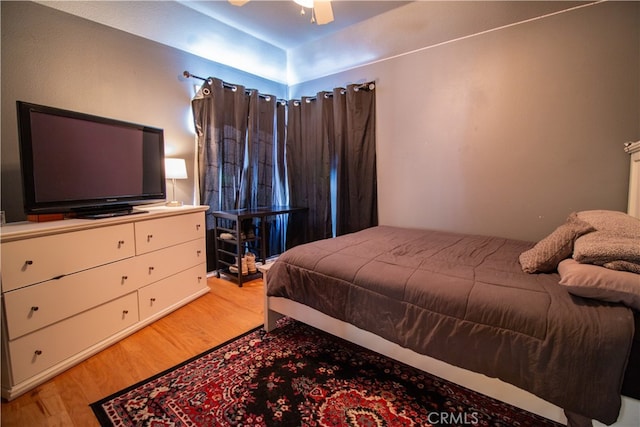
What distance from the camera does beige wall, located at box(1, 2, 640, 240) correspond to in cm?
206

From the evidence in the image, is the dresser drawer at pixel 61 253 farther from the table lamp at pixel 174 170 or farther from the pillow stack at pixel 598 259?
the pillow stack at pixel 598 259

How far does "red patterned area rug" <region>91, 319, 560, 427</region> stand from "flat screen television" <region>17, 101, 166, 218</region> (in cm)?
123

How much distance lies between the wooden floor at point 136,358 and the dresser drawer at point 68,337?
0.32ft

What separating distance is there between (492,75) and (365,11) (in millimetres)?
1431

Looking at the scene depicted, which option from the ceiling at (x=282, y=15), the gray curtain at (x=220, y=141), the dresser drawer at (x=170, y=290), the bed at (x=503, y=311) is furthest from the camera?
the gray curtain at (x=220, y=141)

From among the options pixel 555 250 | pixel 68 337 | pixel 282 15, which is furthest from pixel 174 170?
pixel 555 250

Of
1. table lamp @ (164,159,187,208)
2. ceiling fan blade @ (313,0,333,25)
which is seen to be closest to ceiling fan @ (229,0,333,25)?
ceiling fan blade @ (313,0,333,25)

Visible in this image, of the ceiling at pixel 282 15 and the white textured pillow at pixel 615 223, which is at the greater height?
the ceiling at pixel 282 15

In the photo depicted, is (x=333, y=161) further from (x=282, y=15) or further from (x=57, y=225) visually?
(x=57, y=225)

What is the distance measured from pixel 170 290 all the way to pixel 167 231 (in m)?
0.49

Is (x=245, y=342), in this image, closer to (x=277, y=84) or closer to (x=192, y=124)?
(x=192, y=124)

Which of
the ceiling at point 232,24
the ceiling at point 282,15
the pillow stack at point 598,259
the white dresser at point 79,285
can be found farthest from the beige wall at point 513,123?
the white dresser at point 79,285

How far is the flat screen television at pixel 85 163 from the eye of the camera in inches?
66.0

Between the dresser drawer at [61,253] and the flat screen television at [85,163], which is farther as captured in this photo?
the flat screen television at [85,163]
